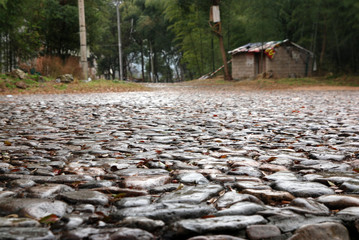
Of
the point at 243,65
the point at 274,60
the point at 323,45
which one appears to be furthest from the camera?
the point at 243,65

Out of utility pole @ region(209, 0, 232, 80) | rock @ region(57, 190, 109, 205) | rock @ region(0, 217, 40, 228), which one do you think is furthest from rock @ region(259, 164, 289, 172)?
utility pole @ region(209, 0, 232, 80)

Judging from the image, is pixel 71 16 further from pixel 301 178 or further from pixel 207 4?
pixel 301 178

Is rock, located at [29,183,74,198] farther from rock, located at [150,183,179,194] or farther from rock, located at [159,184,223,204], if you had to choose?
rock, located at [159,184,223,204]

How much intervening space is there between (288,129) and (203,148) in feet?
4.95

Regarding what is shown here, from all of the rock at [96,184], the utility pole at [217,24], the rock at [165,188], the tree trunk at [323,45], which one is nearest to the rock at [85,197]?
the rock at [96,184]

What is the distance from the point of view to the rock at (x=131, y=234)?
1.21 metres

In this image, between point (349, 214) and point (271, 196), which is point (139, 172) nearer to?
point (271, 196)

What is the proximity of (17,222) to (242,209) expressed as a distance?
0.87 meters

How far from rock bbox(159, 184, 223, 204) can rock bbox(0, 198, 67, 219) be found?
45 centimetres

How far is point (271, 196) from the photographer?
1.68 m

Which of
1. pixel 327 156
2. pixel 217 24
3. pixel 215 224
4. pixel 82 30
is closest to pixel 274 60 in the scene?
pixel 217 24

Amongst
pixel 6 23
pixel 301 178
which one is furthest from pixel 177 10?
pixel 301 178

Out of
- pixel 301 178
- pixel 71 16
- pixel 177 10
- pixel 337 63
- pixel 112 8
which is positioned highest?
pixel 112 8

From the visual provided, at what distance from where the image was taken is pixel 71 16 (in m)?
22.8
